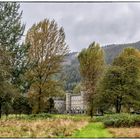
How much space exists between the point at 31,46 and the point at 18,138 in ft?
84.0

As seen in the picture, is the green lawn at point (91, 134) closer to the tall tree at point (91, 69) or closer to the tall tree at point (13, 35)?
the tall tree at point (13, 35)

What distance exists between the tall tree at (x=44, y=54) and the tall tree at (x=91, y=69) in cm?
516

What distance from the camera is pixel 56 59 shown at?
141 feet

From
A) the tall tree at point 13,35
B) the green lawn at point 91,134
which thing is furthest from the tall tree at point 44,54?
the green lawn at point 91,134

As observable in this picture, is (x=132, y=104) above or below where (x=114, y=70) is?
below

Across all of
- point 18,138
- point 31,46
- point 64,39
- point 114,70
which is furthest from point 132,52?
point 18,138

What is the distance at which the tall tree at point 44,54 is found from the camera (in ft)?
139

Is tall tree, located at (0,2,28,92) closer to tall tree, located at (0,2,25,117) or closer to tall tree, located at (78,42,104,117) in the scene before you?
tall tree, located at (0,2,25,117)

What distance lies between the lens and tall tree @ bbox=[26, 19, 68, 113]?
42.2 meters

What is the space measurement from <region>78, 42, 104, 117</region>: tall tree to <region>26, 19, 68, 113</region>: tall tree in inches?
203

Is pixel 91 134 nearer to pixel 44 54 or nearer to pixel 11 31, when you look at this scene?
pixel 11 31

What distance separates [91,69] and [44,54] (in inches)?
274

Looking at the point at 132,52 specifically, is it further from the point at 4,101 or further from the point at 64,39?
the point at 4,101

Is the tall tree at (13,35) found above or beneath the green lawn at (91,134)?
above
